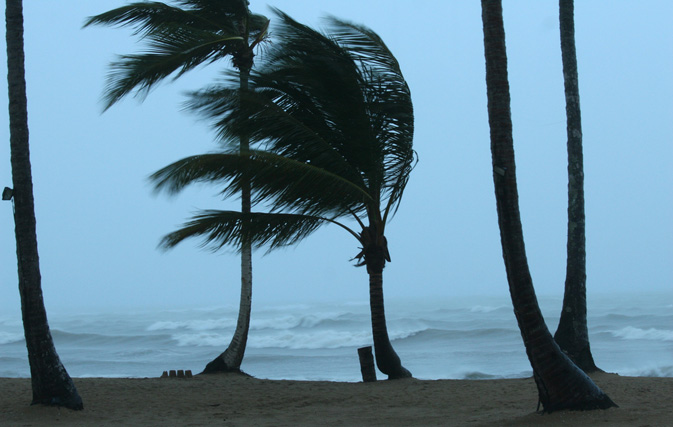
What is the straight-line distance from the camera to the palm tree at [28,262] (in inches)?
314

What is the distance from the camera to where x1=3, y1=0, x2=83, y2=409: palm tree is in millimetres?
7977

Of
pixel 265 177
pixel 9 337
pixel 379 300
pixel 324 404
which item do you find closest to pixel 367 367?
pixel 379 300

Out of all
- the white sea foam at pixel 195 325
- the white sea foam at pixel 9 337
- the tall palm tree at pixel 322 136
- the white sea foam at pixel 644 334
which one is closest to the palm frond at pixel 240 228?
the tall palm tree at pixel 322 136

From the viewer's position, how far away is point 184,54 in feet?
36.5

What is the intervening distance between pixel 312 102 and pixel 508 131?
468cm

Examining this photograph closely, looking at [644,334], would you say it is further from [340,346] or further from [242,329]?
[242,329]

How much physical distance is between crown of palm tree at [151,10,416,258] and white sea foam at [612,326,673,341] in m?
18.1

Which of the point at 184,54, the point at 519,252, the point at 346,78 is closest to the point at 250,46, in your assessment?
the point at 184,54

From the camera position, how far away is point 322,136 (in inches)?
425

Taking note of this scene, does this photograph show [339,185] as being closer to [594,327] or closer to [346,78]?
[346,78]

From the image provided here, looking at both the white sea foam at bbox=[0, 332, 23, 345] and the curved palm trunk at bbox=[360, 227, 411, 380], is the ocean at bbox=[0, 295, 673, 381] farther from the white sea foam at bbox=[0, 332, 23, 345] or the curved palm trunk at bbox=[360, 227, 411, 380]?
the curved palm trunk at bbox=[360, 227, 411, 380]

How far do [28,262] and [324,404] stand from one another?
13.3ft

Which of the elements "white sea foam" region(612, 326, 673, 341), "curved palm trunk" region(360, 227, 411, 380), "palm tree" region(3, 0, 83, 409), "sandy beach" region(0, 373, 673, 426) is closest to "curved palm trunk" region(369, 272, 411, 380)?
"curved palm trunk" region(360, 227, 411, 380)

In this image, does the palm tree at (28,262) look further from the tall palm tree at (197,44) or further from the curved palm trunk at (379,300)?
the curved palm trunk at (379,300)
